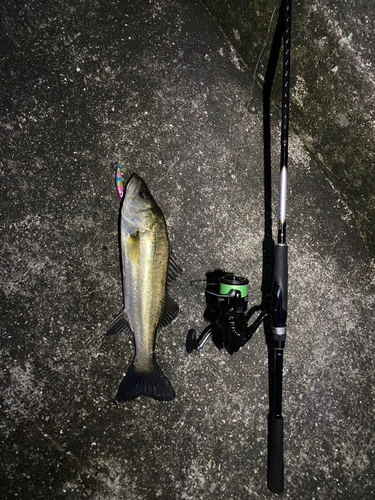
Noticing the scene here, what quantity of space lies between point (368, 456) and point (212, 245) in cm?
197

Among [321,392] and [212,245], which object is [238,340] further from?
[321,392]

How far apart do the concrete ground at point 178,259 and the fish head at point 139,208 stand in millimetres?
208

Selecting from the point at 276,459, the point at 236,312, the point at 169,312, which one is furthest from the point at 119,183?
the point at 276,459

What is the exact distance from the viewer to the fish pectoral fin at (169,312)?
2.34 metres

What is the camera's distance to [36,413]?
7.38ft

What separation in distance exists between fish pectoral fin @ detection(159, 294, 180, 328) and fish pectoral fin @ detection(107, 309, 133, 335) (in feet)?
0.78

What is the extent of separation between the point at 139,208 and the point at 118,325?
797 millimetres

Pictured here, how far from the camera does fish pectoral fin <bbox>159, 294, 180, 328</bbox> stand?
2343 millimetres

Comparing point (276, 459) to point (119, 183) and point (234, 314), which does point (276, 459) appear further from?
point (119, 183)

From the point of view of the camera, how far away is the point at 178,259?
248cm

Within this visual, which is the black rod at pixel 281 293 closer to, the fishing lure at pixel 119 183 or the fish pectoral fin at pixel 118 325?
the fish pectoral fin at pixel 118 325

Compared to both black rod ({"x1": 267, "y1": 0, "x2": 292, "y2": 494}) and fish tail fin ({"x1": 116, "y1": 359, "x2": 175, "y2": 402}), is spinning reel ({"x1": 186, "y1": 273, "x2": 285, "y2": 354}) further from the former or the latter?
fish tail fin ({"x1": 116, "y1": 359, "x2": 175, "y2": 402})

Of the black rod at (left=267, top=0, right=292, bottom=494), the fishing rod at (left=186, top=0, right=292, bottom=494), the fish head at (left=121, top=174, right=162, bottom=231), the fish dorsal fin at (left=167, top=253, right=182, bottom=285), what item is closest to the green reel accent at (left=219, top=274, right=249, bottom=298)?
the fishing rod at (left=186, top=0, right=292, bottom=494)

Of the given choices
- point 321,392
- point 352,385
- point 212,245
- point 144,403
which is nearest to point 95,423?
point 144,403
